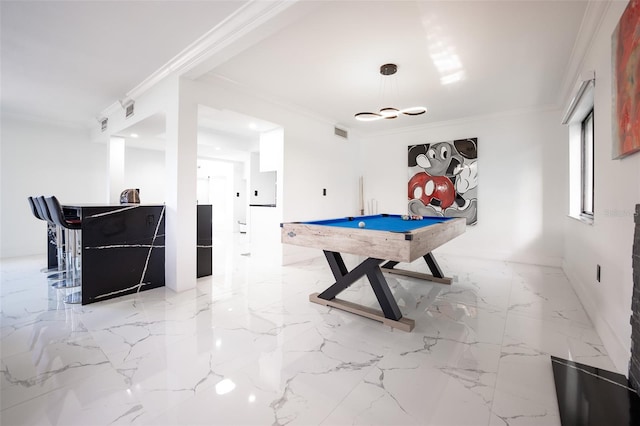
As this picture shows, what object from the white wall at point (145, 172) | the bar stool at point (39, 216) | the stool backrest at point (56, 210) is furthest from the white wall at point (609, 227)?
the white wall at point (145, 172)

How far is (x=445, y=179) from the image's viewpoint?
5.32 metres

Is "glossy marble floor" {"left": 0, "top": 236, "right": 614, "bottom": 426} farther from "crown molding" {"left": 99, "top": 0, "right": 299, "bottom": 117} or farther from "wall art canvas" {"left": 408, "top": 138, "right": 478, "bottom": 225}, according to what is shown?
"crown molding" {"left": 99, "top": 0, "right": 299, "bottom": 117}

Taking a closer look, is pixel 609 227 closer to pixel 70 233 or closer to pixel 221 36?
pixel 221 36

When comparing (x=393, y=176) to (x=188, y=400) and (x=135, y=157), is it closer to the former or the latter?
(x=188, y=400)

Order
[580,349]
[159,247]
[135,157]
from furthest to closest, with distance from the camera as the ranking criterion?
[135,157] < [159,247] < [580,349]

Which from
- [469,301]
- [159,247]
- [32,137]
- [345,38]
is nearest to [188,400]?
[159,247]

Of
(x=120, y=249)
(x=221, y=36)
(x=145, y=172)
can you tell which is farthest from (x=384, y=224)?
(x=145, y=172)

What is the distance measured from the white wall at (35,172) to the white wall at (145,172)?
560 mm

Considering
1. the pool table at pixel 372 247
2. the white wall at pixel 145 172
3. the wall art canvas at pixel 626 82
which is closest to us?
the wall art canvas at pixel 626 82

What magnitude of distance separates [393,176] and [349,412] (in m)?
5.13

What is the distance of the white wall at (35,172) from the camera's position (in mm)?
4941

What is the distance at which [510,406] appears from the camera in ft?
4.68

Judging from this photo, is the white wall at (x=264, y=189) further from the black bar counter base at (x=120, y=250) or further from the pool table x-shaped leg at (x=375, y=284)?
the pool table x-shaped leg at (x=375, y=284)

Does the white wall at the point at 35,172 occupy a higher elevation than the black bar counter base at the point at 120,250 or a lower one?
higher
